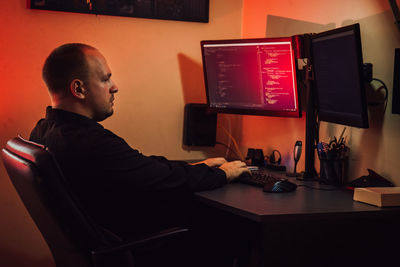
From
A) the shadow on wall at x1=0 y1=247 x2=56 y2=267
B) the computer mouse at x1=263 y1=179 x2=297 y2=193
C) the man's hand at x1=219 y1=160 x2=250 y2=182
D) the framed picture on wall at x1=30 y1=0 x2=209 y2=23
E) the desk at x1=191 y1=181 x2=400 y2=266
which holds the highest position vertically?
the framed picture on wall at x1=30 y1=0 x2=209 y2=23

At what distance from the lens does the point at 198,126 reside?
3037mm

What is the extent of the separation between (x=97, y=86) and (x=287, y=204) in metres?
0.86

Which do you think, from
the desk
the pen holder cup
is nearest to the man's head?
the desk

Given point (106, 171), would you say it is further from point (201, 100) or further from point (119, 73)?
point (201, 100)

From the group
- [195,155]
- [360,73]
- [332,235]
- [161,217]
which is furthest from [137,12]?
[332,235]

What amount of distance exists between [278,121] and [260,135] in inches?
8.1

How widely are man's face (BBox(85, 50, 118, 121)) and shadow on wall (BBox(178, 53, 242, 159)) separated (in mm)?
1110

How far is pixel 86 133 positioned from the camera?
5.68ft

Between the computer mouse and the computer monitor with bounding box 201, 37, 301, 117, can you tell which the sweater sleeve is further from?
the computer monitor with bounding box 201, 37, 301, 117

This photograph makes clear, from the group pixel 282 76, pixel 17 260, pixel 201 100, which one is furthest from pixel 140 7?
pixel 17 260

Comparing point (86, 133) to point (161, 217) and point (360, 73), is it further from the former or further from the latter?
point (360, 73)

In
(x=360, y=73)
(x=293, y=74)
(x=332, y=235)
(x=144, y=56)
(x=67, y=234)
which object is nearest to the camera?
(x=67, y=234)

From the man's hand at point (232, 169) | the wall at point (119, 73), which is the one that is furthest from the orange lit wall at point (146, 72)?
the man's hand at point (232, 169)

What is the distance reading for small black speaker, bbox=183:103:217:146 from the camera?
302cm
